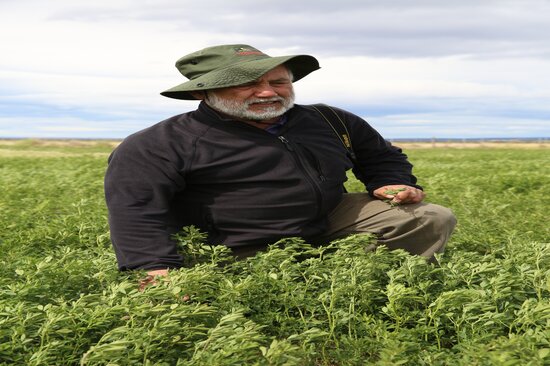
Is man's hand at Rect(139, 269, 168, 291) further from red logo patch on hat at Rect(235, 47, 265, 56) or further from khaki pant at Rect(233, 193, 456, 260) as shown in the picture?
red logo patch on hat at Rect(235, 47, 265, 56)

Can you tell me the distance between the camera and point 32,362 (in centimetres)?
289

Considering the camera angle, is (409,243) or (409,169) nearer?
(409,243)

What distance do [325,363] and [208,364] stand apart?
84 centimetres

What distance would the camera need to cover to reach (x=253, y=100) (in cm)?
470

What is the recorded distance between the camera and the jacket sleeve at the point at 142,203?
169 inches

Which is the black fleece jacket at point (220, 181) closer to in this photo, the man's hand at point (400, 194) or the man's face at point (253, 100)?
the man's face at point (253, 100)

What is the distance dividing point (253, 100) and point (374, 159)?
4.73ft

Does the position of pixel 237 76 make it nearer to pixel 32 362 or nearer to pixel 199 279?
pixel 199 279

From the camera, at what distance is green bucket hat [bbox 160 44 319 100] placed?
4629 millimetres

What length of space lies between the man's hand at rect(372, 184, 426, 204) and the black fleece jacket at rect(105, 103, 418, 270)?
1.66 feet

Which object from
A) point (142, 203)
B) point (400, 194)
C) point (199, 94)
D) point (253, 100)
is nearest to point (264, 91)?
point (253, 100)

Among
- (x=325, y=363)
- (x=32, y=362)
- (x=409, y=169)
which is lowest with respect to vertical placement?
(x=325, y=363)

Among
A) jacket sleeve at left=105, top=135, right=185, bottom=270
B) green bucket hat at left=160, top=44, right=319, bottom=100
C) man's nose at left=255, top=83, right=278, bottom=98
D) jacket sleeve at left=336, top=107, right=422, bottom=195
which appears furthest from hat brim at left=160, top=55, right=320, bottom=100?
jacket sleeve at left=336, top=107, right=422, bottom=195

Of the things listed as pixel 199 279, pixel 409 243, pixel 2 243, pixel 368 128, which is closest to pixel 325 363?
pixel 199 279
